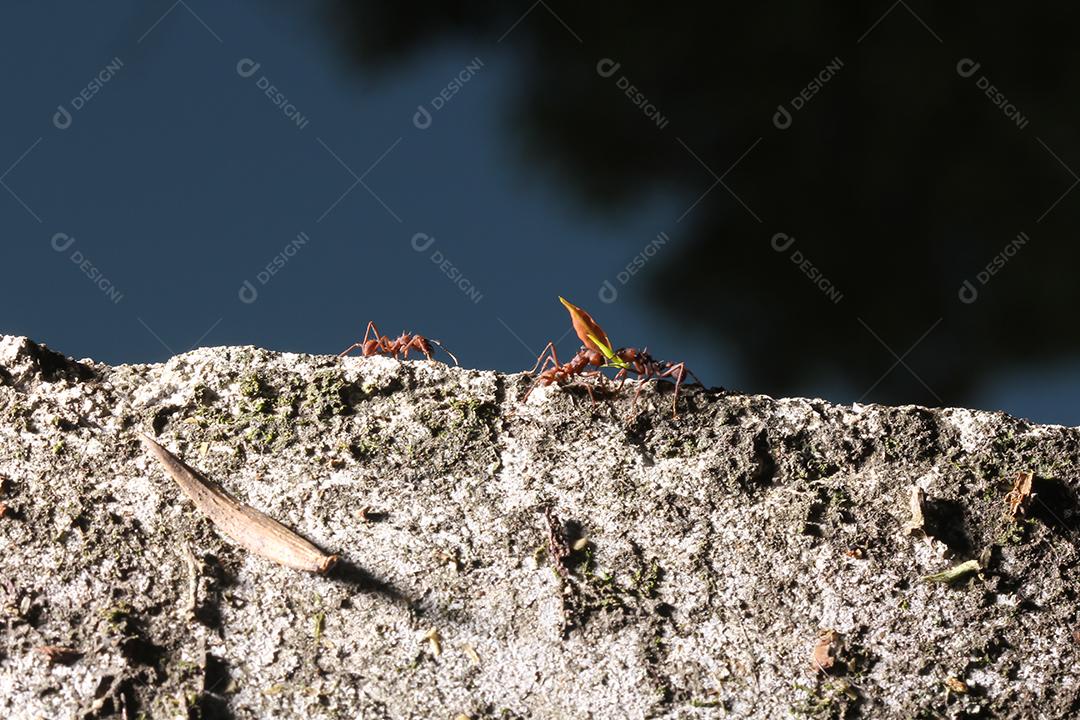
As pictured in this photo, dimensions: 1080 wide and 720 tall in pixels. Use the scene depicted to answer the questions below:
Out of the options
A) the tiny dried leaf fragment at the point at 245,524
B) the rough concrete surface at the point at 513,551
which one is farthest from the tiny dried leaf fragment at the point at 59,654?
the tiny dried leaf fragment at the point at 245,524

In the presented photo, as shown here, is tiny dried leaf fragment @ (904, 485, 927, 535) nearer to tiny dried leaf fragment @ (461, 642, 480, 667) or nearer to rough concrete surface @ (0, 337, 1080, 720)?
rough concrete surface @ (0, 337, 1080, 720)

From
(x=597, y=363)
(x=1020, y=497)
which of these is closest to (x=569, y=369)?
(x=597, y=363)

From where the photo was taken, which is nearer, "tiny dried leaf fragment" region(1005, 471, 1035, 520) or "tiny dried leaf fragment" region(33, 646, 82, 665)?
"tiny dried leaf fragment" region(33, 646, 82, 665)

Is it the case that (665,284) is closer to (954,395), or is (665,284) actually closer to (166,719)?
(954,395)

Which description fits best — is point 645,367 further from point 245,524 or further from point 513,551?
point 245,524

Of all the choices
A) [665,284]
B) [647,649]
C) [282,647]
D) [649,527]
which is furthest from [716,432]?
[665,284]

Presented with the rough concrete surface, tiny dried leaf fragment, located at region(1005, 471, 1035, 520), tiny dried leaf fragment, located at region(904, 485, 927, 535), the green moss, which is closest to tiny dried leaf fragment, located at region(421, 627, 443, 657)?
the rough concrete surface
